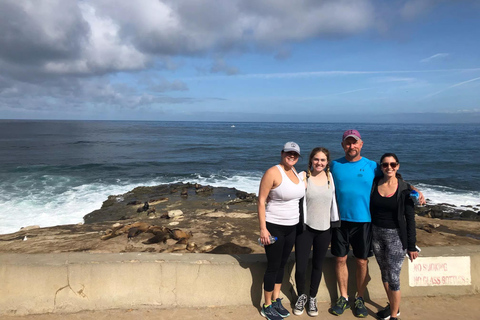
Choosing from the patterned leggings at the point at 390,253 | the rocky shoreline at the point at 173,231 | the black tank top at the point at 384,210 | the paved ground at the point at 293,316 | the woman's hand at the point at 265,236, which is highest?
the black tank top at the point at 384,210

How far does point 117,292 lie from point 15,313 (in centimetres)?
105

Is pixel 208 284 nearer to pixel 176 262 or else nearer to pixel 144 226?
pixel 176 262

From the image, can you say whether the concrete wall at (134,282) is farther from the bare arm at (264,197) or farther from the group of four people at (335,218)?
the bare arm at (264,197)

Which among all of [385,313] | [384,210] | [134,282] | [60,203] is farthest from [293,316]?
[60,203]

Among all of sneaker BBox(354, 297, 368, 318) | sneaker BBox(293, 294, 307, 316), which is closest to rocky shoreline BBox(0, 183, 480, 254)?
sneaker BBox(293, 294, 307, 316)

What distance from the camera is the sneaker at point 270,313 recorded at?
3.43m

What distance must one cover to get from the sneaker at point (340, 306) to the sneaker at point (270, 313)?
655 mm

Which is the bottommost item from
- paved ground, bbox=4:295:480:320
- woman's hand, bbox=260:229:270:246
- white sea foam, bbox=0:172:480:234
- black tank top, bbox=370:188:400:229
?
white sea foam, bbox=0:172:480:234

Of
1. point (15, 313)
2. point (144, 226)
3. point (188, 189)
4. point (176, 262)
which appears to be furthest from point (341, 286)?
point (188, 189)

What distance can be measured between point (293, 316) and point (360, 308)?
0.79m

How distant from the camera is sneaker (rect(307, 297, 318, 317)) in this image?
11.6 feet

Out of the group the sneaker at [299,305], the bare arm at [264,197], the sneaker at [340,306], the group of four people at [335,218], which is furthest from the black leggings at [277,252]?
the sneaker at [340,306]

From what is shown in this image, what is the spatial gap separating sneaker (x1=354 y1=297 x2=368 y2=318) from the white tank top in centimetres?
129

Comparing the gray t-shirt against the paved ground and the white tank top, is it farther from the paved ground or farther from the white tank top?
the paved ground
